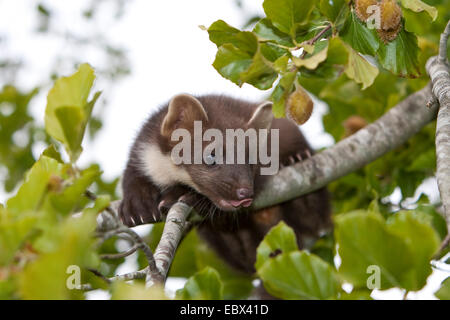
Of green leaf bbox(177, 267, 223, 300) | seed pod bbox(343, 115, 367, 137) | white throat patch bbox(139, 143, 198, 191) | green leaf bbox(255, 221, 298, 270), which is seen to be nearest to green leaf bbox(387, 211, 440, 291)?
green leaf bbox(255, 221, 298, 270)

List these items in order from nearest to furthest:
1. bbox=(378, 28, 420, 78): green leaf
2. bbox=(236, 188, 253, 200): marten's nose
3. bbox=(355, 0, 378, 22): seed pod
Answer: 1. bbox=(355, 0, 378, 22): seed pod
2. bbox=(378, 28, 420, 78): green leaf
3. bbox=(236, 188, 253, 200): marten's nose

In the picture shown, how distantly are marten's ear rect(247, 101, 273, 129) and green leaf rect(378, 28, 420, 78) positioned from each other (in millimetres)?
1480

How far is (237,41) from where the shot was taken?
2.60 metres

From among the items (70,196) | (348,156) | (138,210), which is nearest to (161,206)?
(138,210)

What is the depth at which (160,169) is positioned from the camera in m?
4.42

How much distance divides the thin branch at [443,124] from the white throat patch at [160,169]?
2.03 m

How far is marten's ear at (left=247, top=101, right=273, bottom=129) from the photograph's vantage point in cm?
424

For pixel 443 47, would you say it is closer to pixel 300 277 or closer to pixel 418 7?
pixel 418 7

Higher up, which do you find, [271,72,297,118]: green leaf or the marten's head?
the marten's head

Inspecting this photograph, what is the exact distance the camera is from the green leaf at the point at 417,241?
166 cm

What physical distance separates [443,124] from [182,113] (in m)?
2.21

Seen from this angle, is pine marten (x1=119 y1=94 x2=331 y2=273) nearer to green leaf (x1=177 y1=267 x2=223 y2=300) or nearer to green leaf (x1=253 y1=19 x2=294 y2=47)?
green leaf (x1=253 y1=19 x2=294 y2=47)

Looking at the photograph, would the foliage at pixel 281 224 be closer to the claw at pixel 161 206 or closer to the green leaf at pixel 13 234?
the green leaf at pixel 13 234

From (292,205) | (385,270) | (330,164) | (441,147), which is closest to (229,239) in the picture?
(292,205)
